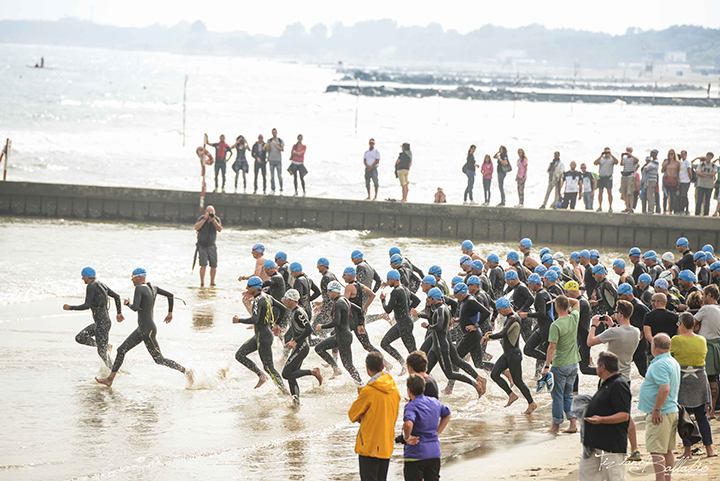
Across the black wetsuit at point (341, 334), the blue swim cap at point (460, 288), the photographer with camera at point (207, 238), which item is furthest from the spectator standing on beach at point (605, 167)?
the black wetsuit at point (341, 334)

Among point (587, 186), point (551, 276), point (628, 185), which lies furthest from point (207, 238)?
point (628, 185)

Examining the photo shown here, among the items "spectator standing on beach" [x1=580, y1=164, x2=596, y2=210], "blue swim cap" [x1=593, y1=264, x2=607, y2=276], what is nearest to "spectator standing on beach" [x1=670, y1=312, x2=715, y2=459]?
"blue swim cap" [x1=593, y1=264, x2=607, y2=276]

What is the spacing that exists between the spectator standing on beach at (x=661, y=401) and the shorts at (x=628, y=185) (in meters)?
15.5

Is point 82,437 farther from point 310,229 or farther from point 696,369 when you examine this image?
point 310,229

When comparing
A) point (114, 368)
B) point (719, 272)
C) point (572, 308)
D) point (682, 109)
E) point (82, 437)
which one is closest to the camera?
point (82, 437)

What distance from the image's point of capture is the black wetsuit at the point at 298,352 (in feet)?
31.5

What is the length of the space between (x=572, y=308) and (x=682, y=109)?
10267 centimetres

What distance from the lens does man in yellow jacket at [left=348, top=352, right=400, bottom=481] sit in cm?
607

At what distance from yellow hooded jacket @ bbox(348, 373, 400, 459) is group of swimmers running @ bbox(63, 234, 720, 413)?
358cm

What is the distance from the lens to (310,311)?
11.7 metres

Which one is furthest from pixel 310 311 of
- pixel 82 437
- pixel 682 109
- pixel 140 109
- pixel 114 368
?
pixel 682 109

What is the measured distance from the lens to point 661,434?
6578 millimetres

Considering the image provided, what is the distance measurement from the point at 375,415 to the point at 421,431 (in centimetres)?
37

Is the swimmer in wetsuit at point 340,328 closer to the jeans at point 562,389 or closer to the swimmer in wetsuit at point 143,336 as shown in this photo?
the swimmer in wetsuit at point 143,336
